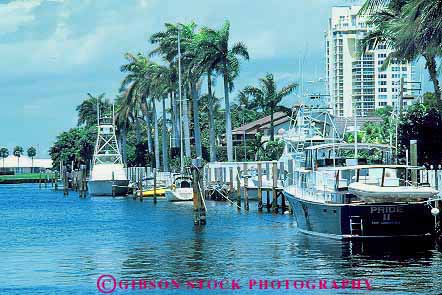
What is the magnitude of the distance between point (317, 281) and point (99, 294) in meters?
7.10

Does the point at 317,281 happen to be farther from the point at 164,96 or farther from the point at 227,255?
the point at 164,96

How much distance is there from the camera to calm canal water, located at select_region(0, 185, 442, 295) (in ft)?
114

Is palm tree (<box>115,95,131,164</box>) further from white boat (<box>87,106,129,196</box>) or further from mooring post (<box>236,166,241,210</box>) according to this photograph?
mooring post (<box>236,166,241,210</box>)

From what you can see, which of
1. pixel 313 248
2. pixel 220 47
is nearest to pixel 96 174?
pixel 220 47

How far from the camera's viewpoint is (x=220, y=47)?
318 feet

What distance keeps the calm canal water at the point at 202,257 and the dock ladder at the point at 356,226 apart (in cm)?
76

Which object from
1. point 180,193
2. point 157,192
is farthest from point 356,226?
point 157,192

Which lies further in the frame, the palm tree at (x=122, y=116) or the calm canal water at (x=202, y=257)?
the palm tree at (x=122, y=116)

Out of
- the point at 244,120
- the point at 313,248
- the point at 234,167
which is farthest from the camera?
the point at 244,120

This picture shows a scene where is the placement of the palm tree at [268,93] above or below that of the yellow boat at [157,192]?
above

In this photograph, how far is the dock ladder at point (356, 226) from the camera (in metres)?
41.3

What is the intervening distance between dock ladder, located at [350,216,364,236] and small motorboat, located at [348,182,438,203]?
3.59 feet

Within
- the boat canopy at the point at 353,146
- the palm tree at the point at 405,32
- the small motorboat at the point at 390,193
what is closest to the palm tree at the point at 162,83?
the palm tree at the point at 405,32

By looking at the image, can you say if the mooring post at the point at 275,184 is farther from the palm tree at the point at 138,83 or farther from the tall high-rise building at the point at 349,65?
the palm tree at the point at 138,83
